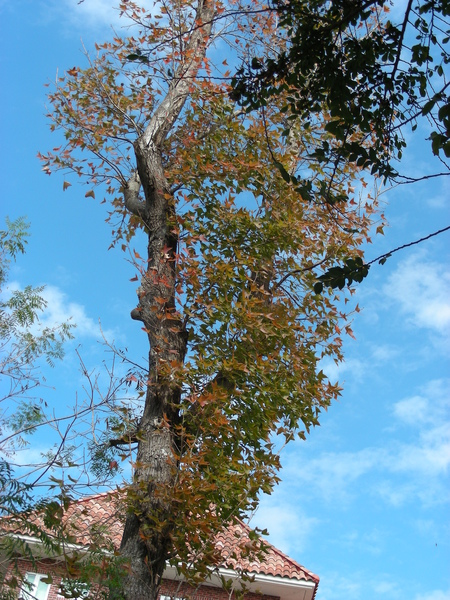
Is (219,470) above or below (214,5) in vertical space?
below

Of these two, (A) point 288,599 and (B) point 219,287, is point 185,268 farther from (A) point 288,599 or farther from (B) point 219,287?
(A) point 288,599

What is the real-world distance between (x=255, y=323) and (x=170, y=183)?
227 centimetres

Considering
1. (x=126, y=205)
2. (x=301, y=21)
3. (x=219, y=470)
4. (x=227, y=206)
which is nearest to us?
(x=301, y=21)

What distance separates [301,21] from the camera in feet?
16.0

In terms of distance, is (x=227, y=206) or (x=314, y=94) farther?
(x=227, y=206)

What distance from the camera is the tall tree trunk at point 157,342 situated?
6020mm

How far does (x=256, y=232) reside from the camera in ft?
24.6

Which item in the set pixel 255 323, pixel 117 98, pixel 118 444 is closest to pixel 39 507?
pixel 118 444

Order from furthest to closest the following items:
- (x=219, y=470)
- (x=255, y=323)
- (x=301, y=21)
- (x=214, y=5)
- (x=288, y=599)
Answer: (x=288, y=599), (x=214, y=5), (x=255, y=323), (x=219, y=470), (x=301, y=21)

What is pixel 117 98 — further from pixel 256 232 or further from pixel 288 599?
pixel 288 599

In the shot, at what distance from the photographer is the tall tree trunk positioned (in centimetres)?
602

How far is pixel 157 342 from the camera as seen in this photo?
23.2 ft

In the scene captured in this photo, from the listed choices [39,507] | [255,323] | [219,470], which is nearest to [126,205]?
[255,323]

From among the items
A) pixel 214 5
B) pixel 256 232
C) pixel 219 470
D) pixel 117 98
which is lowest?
pixel 219 470
